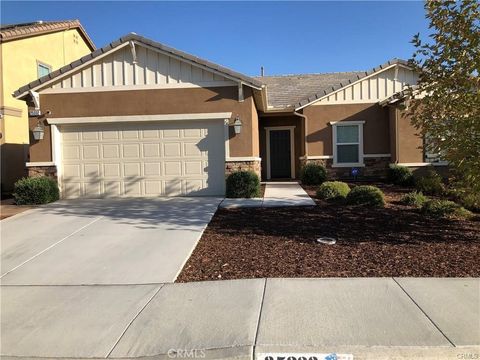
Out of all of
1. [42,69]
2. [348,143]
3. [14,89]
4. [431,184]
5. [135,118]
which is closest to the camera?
[431,184]

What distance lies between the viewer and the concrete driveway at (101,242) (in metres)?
6.08

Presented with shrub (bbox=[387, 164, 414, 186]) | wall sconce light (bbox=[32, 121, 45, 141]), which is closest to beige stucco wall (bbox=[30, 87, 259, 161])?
wall sconce light (bbox=[32, 121, 45, 141])

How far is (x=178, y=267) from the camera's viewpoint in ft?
20.3

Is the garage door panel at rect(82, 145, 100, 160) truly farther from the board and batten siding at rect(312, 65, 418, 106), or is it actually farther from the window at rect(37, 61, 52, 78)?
the board and batten siding at rect(312, 65, 418, 106)

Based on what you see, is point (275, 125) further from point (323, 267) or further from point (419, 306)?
point (419, 306)

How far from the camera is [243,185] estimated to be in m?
11.7

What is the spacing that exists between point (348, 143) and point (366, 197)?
24.4 feet

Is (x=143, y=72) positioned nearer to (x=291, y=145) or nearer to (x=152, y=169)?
(x=152, y=169)

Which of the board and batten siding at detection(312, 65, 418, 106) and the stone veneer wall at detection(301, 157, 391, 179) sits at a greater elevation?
the board and batten siding at detection(312, 65, 418, 106)

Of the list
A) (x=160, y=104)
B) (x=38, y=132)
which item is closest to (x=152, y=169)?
(x=160, y=104)

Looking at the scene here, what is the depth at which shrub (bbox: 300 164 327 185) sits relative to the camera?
15.5 m

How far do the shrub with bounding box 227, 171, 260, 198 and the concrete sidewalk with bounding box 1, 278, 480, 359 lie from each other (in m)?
6.34

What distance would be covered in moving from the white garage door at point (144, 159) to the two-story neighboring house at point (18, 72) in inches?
196

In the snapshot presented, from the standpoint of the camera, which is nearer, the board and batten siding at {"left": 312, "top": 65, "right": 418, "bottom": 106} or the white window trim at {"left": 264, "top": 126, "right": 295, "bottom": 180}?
the board and batten siding at {"left": 312, "top": 65, "right": 418, "bottom": 106}
